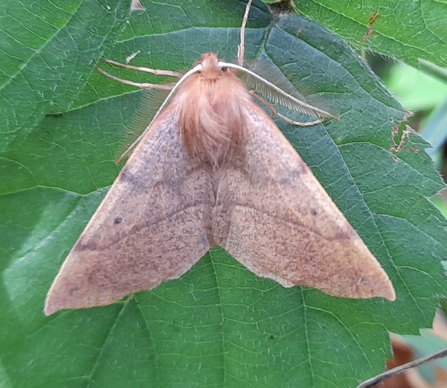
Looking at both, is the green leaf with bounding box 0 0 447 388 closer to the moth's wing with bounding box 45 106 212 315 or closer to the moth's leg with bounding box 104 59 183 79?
the moth's leg with bounding box 104 59 183 79

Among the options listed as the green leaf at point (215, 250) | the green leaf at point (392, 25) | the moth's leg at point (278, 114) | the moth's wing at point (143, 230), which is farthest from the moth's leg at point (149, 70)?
the green leaf at point (392, 25)

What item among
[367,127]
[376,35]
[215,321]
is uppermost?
[376,35]

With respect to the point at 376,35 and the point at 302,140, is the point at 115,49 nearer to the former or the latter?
the point at 302,140

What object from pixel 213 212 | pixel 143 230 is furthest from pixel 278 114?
pixel 143 230

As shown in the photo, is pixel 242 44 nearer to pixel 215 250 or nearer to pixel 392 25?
pixel 392 25

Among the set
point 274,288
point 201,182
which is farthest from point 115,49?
point 274,288

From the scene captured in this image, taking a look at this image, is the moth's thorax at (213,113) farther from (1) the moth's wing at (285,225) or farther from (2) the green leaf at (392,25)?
(2) the green leaf at (392,25)
